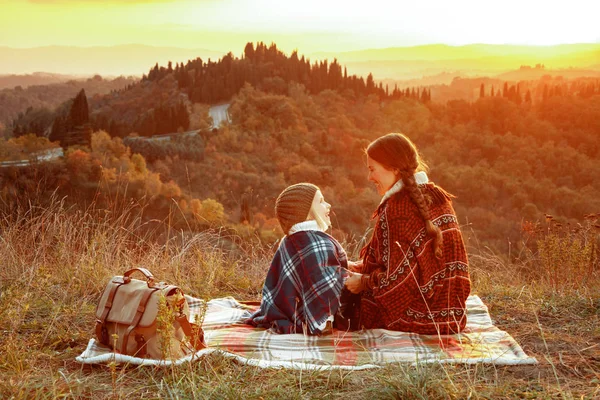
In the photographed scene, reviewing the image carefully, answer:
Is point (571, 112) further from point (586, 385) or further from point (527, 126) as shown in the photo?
point (586, 385)

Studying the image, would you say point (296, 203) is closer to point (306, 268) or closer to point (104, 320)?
point (306, 268)

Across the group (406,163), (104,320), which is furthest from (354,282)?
(104,320)

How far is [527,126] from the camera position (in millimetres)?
71188

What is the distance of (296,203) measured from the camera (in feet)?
13.2

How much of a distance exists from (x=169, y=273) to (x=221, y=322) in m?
1.25

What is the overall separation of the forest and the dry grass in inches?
1331

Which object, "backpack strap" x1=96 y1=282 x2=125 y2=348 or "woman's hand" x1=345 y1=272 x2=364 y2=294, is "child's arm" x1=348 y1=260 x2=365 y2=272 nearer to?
"woman's hand" x1=345 y1=272 x2=364 y2=294

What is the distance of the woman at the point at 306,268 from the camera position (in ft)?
13.1

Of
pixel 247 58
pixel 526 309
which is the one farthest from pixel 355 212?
pixel 526 309

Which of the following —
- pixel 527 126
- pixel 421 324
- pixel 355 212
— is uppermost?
pixel 421 324

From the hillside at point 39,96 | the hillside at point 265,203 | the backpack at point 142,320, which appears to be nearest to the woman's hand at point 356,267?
the hillside at point 265,203

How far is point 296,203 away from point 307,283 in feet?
1.68

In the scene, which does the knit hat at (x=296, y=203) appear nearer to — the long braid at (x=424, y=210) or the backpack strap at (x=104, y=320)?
the long braid at (x=424, y=210)

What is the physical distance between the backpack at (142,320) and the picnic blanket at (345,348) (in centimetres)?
8
